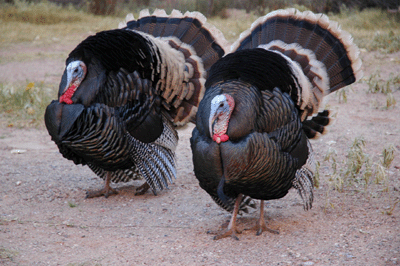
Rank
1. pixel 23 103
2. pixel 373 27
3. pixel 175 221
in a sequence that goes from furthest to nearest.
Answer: pixel 373 27
pixel 23 103
pixel 175 221

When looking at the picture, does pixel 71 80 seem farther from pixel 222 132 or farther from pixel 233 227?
pixel 233 227

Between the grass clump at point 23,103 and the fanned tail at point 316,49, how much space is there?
3903 millimetres

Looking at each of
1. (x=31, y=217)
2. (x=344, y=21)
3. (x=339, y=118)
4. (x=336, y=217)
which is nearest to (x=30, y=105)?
(x=31, y=217)

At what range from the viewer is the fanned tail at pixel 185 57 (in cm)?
442

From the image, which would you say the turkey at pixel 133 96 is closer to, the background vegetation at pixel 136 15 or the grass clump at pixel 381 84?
the grass clump at pixel 381 84

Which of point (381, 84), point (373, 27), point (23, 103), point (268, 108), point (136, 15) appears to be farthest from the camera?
point (136, 15)

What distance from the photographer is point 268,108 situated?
3.35 m

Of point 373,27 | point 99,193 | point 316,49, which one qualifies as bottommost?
point 99,193

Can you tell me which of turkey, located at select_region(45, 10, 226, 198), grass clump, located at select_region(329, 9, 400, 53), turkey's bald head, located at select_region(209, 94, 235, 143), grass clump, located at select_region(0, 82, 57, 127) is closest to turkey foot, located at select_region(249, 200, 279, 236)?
turkey's bald head, located at select_region(209, 94, 235, 143)

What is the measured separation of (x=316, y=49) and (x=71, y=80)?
2.07m

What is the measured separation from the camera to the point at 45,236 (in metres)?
3.62

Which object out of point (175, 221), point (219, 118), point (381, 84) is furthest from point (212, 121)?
point (381, 84)

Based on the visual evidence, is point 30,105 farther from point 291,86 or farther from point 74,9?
point 74,9

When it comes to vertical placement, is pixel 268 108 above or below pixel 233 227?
above
